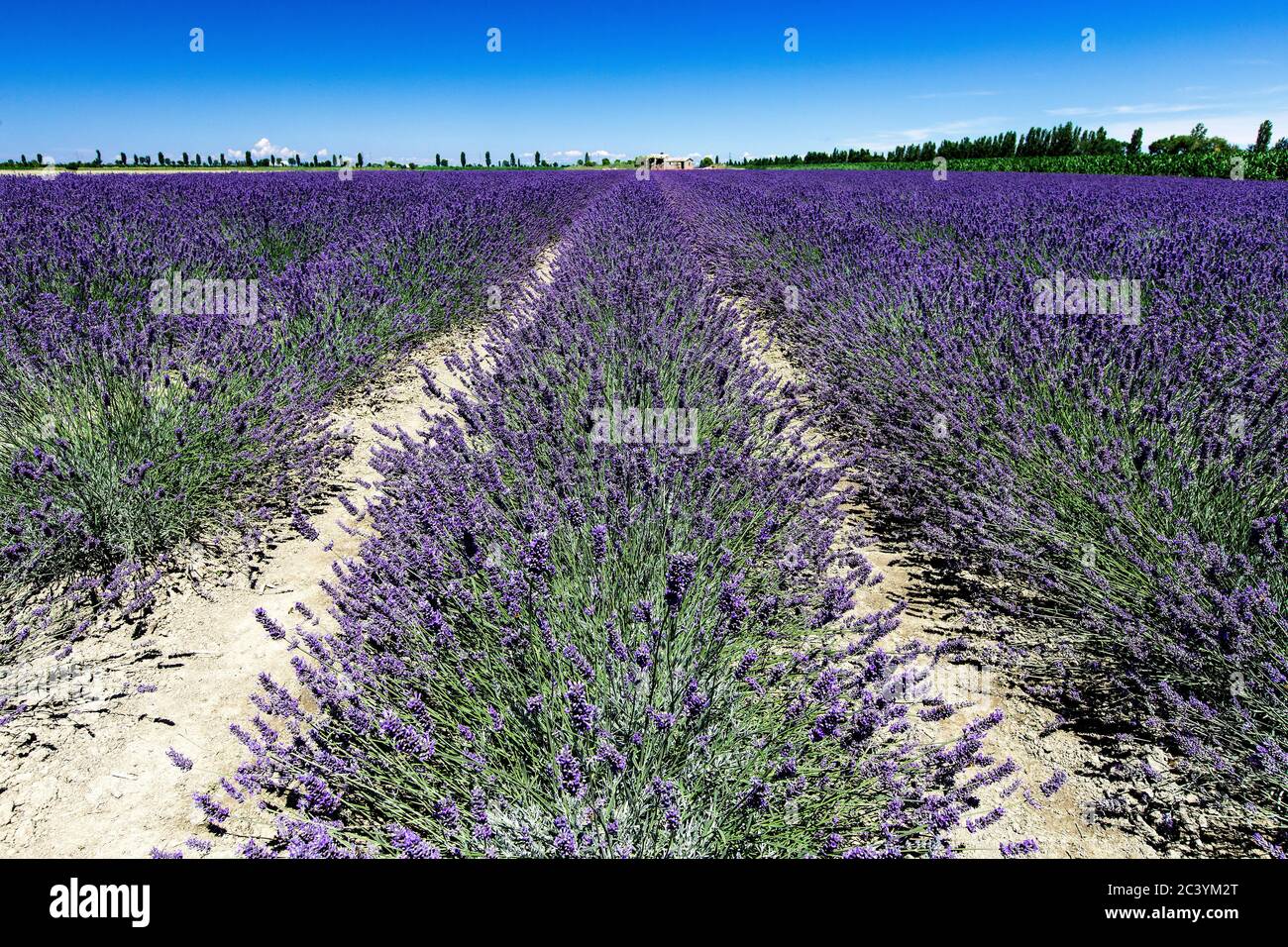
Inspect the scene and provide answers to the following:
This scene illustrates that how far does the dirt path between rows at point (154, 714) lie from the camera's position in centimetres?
144

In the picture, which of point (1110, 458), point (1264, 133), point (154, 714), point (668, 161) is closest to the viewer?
point (154, 714)

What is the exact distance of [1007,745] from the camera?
5.56 ft

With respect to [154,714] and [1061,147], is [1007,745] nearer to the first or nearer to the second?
[154,714]

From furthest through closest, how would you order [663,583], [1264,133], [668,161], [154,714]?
1. [668,161]
2. [1264,133]
3. [154,714]
4. [663,583]

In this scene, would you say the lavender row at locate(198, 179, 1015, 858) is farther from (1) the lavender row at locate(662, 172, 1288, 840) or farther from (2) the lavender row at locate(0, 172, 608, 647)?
(2) the lavender row at locate(0, 172, 608, 647)

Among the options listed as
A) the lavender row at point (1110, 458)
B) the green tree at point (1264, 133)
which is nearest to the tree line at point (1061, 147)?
the green tree at point (1264, 133)

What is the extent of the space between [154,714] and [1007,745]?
2.42 m

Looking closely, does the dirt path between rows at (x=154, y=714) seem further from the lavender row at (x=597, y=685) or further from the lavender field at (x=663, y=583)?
the lavender row at (x=597, y=685)

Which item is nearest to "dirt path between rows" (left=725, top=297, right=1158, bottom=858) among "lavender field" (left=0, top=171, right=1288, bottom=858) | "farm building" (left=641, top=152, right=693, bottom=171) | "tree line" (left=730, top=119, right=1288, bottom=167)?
"lavender field" (left=0, top=171, right=1288, bottom=858)

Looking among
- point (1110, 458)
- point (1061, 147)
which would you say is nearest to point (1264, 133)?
point (1061, 147)

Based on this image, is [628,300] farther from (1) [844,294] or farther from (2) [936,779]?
(2) [936,779]

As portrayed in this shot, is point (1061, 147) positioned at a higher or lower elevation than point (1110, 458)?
higher

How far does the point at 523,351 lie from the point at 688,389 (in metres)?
0.90

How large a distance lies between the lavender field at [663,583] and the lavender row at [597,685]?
1cm
